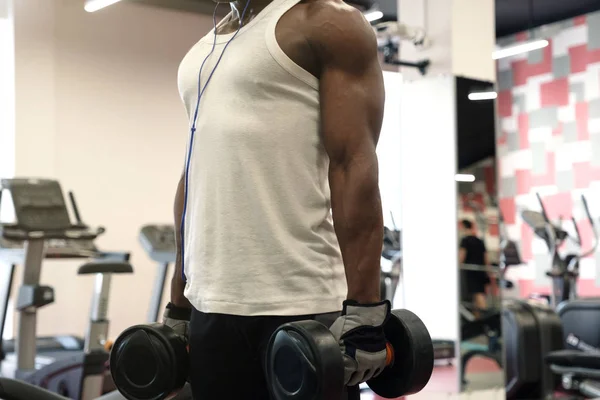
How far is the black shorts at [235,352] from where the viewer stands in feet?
4.49

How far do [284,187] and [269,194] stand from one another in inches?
1.2

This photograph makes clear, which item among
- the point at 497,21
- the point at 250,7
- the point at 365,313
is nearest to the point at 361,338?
the point at 365,313

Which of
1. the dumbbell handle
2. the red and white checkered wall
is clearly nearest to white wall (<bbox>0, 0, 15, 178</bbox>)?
the red and white checkered wall

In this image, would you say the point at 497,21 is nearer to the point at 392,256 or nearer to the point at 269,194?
the point at 392,256

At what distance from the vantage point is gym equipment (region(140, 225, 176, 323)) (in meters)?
5.14

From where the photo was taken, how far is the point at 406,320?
4.45 ft

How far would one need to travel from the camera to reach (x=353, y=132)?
1325 mm

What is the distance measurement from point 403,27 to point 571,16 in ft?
15.3

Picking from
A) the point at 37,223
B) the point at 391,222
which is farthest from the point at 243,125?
the point at 37,223

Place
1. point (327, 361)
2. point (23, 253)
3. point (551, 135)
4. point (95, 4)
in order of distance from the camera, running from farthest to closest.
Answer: point (551, 135), point (95, 4), point (23, 253), point (327, 361)

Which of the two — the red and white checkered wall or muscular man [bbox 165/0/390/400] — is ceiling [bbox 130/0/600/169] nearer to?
the red and white checkered wall

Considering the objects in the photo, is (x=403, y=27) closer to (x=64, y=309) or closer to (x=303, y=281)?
(x=303, y=281)

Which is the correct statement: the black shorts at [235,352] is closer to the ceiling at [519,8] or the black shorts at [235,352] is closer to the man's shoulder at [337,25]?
the man's shoulder at [337,25]

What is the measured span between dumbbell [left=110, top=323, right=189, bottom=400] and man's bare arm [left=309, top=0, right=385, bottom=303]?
0.41 m
